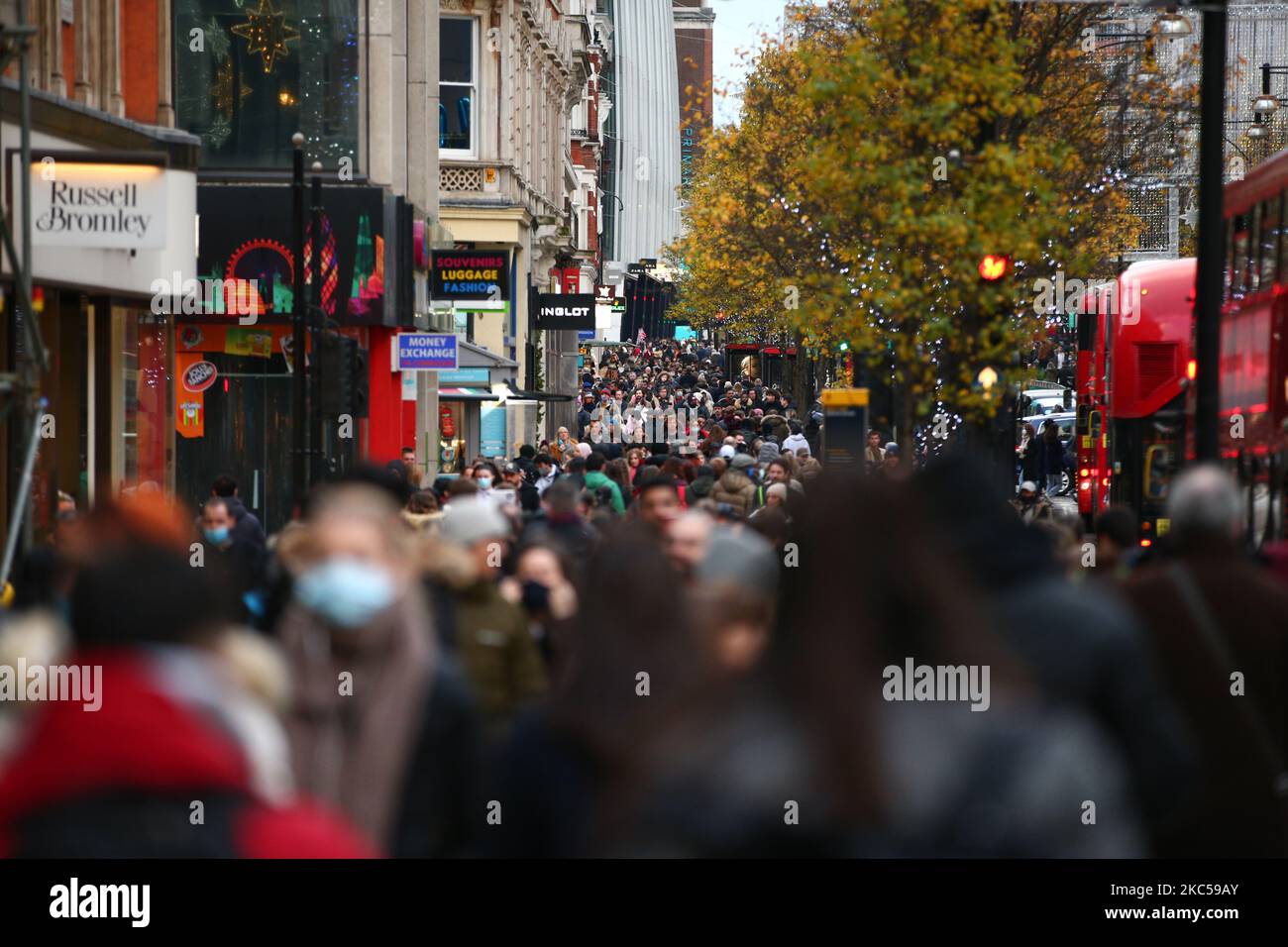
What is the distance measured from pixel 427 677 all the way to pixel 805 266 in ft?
101

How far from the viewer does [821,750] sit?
349cm

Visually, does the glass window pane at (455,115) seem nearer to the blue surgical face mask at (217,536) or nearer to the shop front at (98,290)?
the shop front at (98,290)

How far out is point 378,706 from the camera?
17.3ft

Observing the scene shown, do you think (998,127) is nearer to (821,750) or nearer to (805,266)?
(805,266)

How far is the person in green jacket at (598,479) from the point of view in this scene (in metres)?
20.2

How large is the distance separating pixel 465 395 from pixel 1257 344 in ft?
85.2

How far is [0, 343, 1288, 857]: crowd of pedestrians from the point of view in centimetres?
349

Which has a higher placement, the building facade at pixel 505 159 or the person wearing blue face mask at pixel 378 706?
the building facade at pixel 505 159

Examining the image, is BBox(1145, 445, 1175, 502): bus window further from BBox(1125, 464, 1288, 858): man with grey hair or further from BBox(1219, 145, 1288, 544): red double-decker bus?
BBox(1125, 464, 1288, 858): man with grey hair

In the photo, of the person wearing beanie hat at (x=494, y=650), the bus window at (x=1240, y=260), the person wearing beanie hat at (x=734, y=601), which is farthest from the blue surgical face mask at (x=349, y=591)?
the bus window at (x=1240, y=260)

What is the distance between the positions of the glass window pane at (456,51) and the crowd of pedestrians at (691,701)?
A: 124 ft

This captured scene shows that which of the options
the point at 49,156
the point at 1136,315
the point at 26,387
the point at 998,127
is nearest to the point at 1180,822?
the point at 26,387

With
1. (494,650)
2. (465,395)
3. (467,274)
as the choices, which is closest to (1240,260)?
(494,650)
